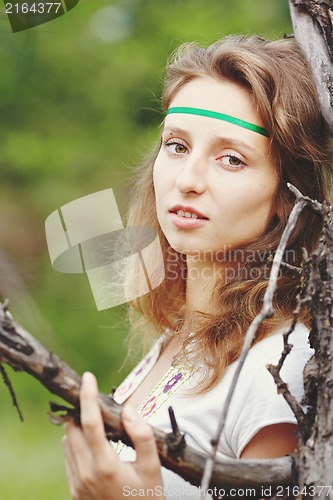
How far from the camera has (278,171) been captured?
0.86 metres

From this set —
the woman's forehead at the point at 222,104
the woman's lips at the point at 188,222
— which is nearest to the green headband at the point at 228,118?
the woman's forehead at the point at 222,104

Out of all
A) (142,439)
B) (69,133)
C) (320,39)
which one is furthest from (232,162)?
(69,133)

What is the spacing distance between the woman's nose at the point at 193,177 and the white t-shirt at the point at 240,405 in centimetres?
18

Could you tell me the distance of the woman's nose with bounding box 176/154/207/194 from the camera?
31.8 inches

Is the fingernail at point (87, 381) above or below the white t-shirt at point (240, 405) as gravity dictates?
above

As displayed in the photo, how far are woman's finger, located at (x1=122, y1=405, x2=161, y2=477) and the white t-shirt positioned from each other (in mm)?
139

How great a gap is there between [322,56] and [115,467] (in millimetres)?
492

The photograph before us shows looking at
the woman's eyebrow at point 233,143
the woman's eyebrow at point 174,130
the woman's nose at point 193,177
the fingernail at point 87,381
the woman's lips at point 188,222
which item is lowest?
the fingernail at point 87,381

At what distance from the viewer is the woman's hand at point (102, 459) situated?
1.84ft

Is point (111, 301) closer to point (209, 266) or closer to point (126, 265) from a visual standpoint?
point (126, 265)

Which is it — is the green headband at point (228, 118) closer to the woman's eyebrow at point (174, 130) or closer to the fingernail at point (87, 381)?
the woman's eyebrow at point (174, 130)

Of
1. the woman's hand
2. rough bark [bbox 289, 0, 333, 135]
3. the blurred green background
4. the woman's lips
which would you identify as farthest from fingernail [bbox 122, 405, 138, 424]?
the blurred green background

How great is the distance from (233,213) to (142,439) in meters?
0.33

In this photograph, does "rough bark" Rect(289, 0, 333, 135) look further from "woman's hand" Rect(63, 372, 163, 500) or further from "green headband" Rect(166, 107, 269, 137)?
"woman's hand" Rect(63, 372, 163, 500)
